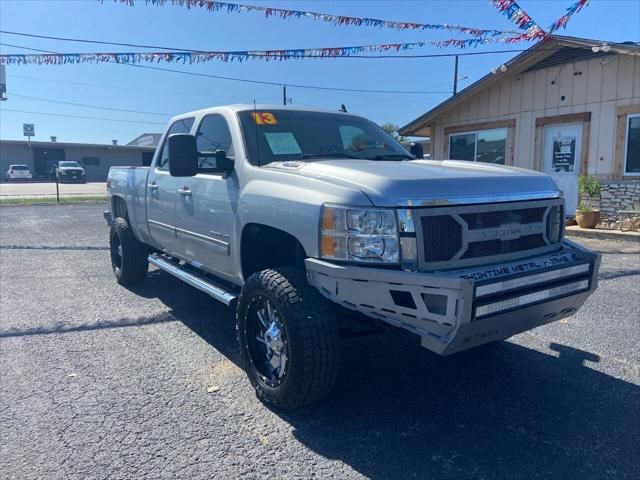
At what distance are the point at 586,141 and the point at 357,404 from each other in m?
10.9

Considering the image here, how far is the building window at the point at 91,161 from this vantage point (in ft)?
173

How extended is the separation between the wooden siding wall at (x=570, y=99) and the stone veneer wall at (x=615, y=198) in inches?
12.5

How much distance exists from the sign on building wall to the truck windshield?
368 inches

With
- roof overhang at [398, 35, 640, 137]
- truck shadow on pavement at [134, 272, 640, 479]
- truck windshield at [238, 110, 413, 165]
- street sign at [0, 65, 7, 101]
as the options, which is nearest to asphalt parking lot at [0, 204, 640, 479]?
truck shadow on pavement at [134, 272, 640, 479]

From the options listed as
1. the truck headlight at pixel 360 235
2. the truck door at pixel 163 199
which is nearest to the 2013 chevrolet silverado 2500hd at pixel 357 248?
the truck headlight at pixel 360 235

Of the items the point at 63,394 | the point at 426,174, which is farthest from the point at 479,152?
the point at 63,394

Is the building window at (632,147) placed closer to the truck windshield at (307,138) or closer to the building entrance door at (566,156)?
the building entrance door at (566,156)

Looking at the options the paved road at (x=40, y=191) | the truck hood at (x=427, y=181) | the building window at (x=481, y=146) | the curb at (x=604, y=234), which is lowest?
the paved road at (x=40, y=191)

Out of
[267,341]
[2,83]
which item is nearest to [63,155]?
[2,83]

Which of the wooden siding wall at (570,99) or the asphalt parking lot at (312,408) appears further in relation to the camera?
the wooden siding wall at (570,99)

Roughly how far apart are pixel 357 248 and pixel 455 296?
1.92ft

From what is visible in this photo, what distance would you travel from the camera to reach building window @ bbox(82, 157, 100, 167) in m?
52.7

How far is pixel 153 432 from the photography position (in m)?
3.03

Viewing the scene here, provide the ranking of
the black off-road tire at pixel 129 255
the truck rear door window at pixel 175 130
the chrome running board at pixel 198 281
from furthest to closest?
the black off-road tire at pixel 129 255, the truck rear door window at pixel 175 130, the chrome running board at pixel 198 281
